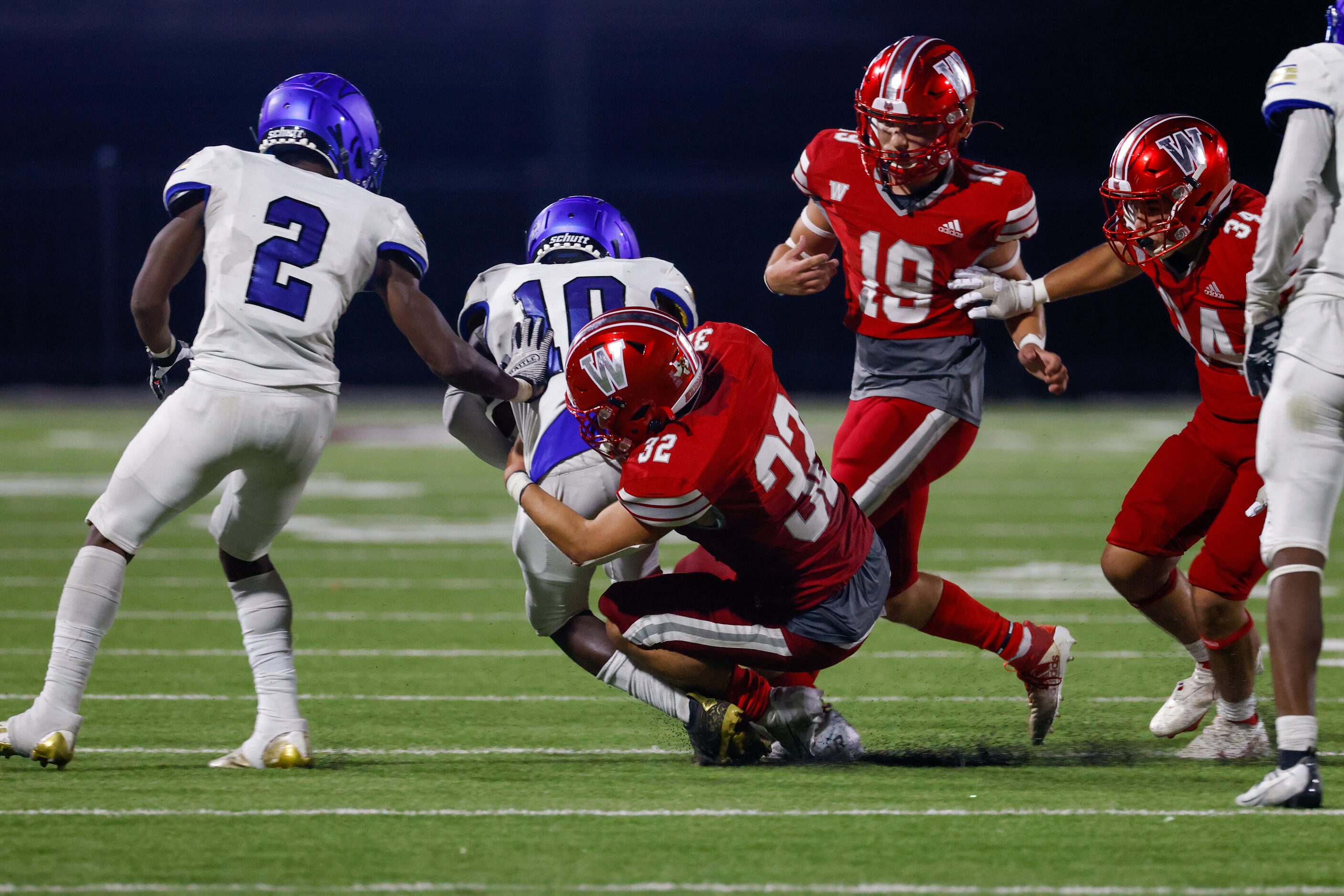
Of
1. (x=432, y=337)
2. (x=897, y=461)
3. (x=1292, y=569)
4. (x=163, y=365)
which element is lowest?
(x=897, y=461)

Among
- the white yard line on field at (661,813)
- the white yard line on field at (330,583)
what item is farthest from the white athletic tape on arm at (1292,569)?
the white yard line on field at (330,583)

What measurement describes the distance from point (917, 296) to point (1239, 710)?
141 centimetres

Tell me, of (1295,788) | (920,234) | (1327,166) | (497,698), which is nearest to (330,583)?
(497,698)

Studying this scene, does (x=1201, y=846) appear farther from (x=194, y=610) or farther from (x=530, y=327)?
(x=194, y=610)

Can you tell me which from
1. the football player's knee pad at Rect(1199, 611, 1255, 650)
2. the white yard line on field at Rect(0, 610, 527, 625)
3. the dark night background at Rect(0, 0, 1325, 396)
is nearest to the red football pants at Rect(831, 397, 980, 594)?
the football player's knee pad at Rect(1199, 611, 1255, 650)

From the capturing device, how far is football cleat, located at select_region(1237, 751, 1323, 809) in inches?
134

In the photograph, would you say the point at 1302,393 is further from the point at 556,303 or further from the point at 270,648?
the point at 270,648

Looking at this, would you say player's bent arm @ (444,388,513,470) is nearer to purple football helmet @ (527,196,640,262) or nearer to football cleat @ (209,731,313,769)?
purple football helmet @ (527,196,640,262)

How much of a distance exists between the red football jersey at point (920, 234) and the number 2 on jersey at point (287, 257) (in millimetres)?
1421

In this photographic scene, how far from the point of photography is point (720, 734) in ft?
13.2

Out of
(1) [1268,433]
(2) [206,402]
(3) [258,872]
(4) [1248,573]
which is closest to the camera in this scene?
(3) [258,872]

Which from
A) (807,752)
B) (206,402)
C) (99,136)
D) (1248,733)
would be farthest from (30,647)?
(99,136)

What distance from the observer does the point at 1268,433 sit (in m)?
3.50

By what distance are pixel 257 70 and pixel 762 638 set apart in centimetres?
1965
